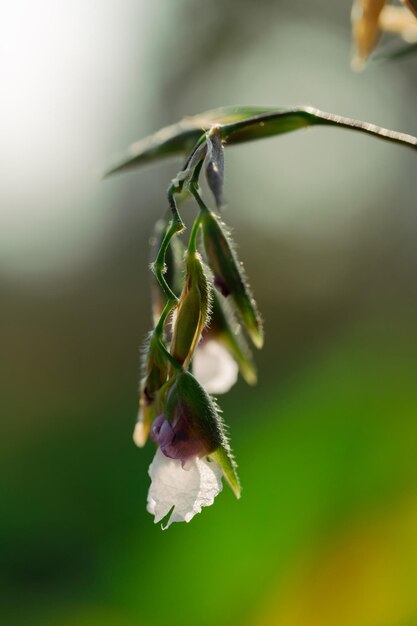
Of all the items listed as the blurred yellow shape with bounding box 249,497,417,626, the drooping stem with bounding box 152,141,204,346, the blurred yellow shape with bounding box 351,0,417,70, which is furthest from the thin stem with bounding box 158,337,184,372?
the blurred yellow shape with bounding box 249,497,417,626

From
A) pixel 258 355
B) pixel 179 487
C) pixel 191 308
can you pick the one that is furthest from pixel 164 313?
pixel 258 355

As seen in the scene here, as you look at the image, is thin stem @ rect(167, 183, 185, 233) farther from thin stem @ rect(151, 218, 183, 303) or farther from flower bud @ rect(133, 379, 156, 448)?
flower bud @ rect(133, 379, 156, 448)

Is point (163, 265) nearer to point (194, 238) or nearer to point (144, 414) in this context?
point (194, 238)

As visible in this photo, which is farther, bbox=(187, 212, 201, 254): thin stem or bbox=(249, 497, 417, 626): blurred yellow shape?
bbox=(249, 497, 417, 626): blurred yellow shape

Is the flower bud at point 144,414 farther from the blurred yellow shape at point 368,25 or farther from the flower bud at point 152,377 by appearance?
the blurred yellow shape at point 368,25

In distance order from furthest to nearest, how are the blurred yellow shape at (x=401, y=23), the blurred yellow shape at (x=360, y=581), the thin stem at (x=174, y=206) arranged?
the blurred yellow shape at (x=360, y=581) → the blurred yellow shape at (x=401, y=23) → the thin stem at (x=174, y=206)

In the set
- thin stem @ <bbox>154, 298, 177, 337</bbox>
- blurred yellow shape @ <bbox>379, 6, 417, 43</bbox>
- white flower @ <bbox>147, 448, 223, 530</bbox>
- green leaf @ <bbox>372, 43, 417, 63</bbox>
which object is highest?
blurred yellow shape @ <bbox>379, 6, 417, 43</bbox>

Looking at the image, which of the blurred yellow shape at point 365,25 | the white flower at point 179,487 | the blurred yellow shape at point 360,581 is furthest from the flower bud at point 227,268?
the blurred yellow shape at point 360,581
